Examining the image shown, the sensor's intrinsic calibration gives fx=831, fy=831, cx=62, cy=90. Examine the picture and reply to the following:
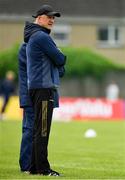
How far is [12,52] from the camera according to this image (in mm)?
48250

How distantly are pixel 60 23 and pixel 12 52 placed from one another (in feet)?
19.2

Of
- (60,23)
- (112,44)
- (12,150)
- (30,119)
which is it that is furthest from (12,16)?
(30,119)

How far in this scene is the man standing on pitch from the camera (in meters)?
11.1

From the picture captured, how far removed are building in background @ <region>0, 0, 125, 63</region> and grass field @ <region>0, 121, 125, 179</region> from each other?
27.6m

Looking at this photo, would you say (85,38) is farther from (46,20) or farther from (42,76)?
(42,76)

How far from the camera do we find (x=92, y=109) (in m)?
36.6

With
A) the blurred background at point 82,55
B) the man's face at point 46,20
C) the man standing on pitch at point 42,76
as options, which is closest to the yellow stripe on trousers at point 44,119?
the man standing on pitch at point 42,76

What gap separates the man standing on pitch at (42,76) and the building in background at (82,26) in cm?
4103

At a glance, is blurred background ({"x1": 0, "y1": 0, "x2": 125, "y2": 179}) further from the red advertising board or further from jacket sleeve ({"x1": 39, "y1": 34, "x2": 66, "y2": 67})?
jacket sleeve ({"x1": 39, "y1": 34, "x2": 66, "y2": 67})

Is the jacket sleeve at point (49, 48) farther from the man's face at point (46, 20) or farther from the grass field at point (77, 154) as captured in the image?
the grass field at point (77, 154)

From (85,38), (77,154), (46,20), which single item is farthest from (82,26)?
(46,20)

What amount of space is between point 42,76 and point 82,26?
1666 inches

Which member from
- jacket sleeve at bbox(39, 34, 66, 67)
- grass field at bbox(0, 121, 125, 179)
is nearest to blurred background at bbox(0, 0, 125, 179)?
grass field at bbox(0, 121, 125, 179)

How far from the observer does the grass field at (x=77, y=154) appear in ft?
38.5
